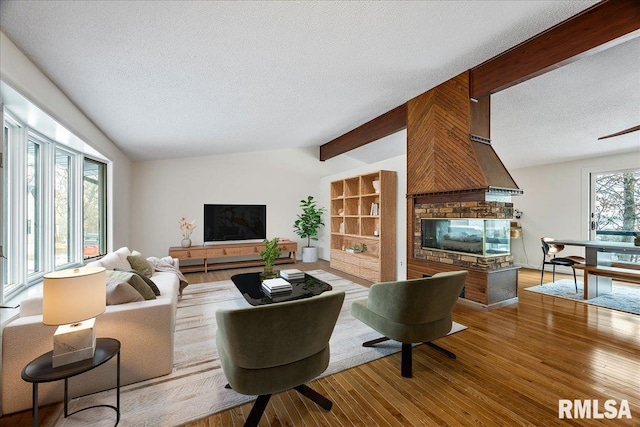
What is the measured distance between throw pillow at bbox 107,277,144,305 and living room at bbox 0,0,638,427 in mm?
2518

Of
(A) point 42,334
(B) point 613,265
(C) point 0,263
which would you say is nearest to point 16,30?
(C) point 0,263

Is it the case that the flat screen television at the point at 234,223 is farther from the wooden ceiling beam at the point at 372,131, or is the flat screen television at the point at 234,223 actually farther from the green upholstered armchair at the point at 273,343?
the green upholstered armchair at the point at 273,343

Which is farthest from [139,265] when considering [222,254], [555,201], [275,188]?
[555,201]

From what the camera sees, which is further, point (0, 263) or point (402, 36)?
point (402, 36)

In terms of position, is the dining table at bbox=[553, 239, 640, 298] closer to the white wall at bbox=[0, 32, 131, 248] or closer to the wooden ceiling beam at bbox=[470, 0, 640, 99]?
the wooden ceiling beam at bbox=[470, 0, 640, 99]

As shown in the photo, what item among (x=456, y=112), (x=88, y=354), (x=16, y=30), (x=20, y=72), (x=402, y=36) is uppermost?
(x=402, y=36)

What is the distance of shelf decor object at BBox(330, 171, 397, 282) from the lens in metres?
4.89

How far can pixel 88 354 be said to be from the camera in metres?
1.56

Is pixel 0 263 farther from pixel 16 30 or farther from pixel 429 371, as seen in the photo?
pixel 429 371

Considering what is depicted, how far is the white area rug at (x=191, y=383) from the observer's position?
1.64 metres

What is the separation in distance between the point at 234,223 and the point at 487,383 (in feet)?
18.8

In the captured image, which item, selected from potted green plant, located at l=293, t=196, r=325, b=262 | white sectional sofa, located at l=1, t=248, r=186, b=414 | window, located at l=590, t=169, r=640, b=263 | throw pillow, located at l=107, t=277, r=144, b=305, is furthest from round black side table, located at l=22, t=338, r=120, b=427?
window, located at l=590, t=169, r=640, b=263

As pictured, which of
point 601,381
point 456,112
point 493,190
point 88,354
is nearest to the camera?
point 88,354

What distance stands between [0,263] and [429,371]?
10.6 feet
